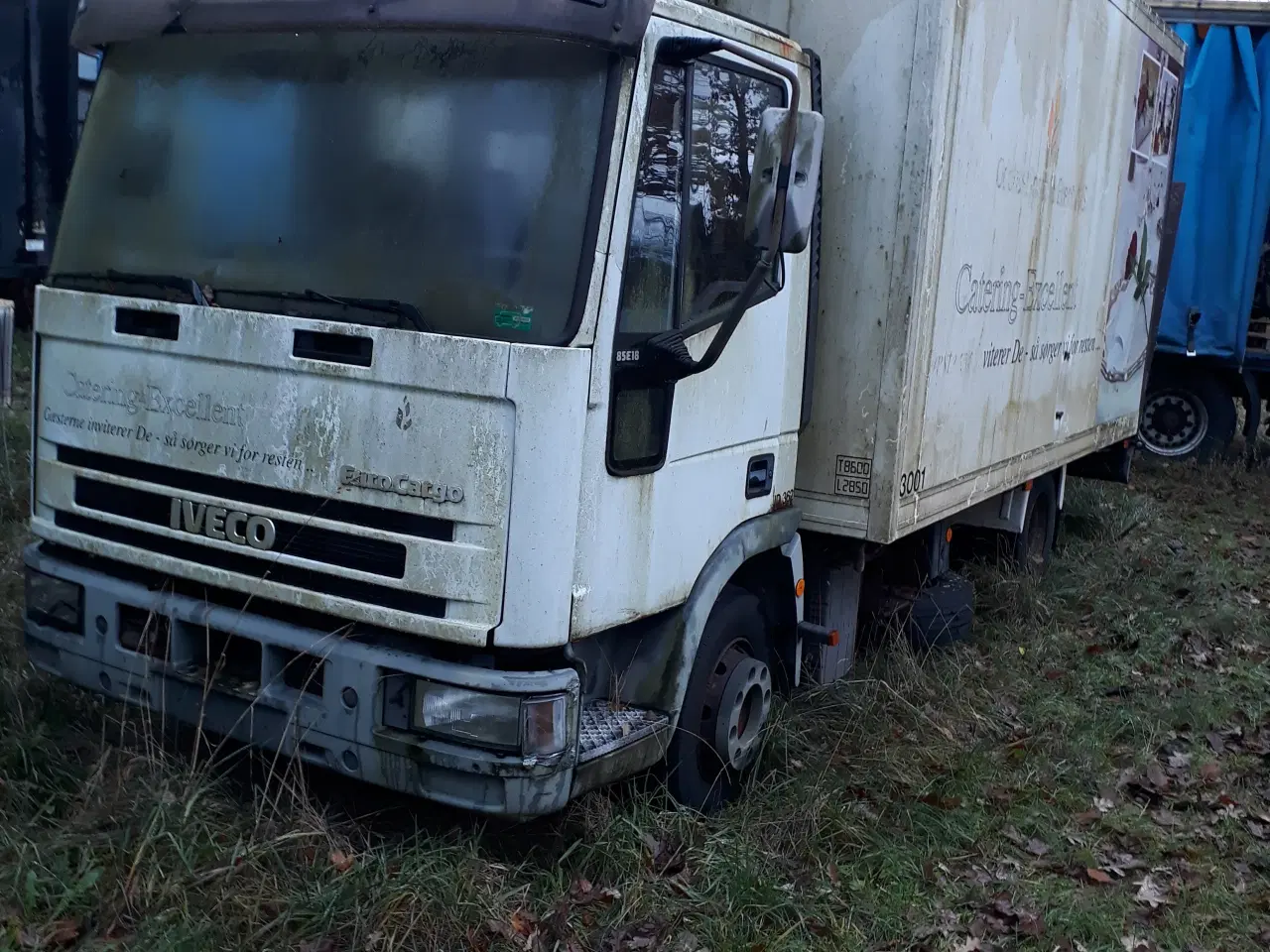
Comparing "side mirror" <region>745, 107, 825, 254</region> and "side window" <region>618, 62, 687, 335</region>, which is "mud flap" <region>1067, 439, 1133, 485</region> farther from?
"side window" <region>618, 62, 687, 335</region>

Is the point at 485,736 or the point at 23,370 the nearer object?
the point at 485,736

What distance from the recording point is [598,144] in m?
3.38

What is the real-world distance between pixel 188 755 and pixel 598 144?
2368 mm

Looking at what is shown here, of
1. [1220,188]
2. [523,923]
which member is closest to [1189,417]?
[1220,188]

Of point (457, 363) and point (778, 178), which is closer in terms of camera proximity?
point (457, 363)

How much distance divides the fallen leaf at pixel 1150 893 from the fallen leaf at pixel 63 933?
335cm

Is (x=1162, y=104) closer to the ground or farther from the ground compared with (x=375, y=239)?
farther from the ground

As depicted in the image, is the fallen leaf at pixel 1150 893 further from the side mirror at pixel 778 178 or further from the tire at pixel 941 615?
the side mirror at pixel 778 178

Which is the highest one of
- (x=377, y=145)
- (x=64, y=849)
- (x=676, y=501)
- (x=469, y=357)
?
(x=377, y=145)

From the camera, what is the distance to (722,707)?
4.34 m

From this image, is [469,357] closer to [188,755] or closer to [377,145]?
[377,145]

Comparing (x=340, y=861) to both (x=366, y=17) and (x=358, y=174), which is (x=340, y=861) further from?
(x=366, y=17)

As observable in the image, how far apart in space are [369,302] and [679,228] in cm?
95

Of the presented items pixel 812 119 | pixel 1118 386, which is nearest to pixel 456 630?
pixel 812 119
